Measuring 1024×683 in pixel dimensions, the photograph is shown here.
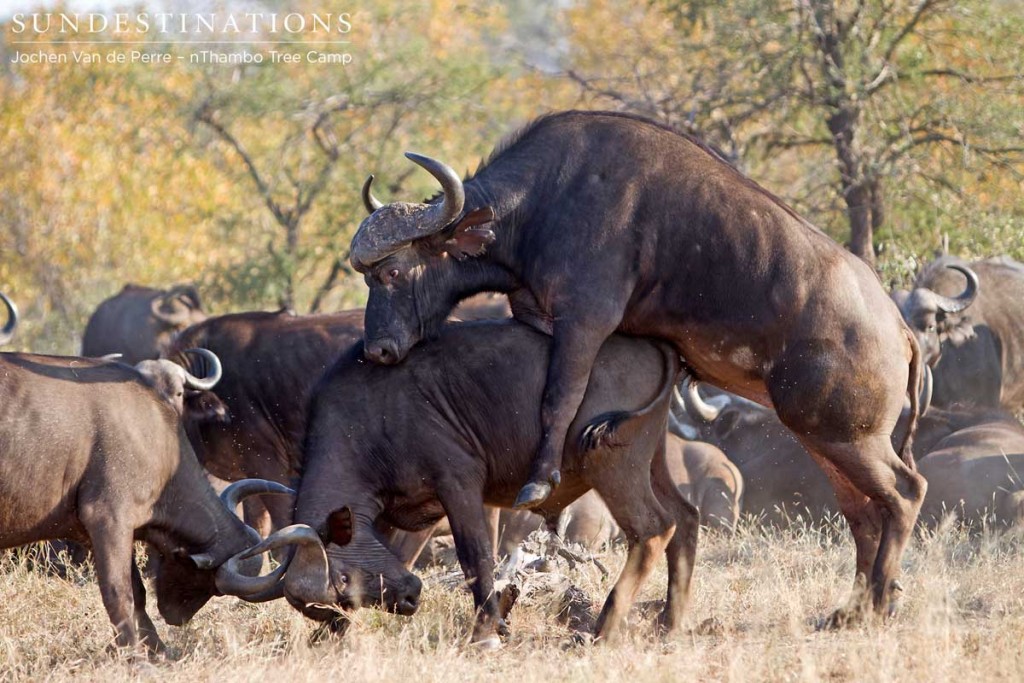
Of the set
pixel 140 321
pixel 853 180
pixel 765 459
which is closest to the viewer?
pixel 765 459

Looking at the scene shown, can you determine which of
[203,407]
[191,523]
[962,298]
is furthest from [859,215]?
[191,523]

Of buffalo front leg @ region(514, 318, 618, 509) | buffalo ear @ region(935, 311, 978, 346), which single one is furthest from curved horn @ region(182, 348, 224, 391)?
buffalo ear @ region(935, 311, 978, 346)

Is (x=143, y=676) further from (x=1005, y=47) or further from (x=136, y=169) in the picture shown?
(x=136, y=169)

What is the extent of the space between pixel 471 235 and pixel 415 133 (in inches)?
522

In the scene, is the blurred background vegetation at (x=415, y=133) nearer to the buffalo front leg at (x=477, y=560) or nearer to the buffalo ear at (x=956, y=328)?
the buffalo ear at (x=956, y=328)

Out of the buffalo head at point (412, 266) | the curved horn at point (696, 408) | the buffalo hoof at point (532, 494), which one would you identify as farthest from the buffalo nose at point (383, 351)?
the curved horn at point (696, 408)

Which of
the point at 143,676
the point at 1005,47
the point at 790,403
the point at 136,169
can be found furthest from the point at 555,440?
the point at 136,169

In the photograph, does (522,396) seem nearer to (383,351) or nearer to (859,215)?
(383,351)

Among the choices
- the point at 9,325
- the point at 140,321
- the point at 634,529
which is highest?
the point at 9,325

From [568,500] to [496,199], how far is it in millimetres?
1705

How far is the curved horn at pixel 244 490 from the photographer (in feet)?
25.2

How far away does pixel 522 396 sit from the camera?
24.9ft

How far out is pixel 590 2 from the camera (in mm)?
31422

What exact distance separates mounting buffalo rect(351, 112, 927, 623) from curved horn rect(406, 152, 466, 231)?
10mm
